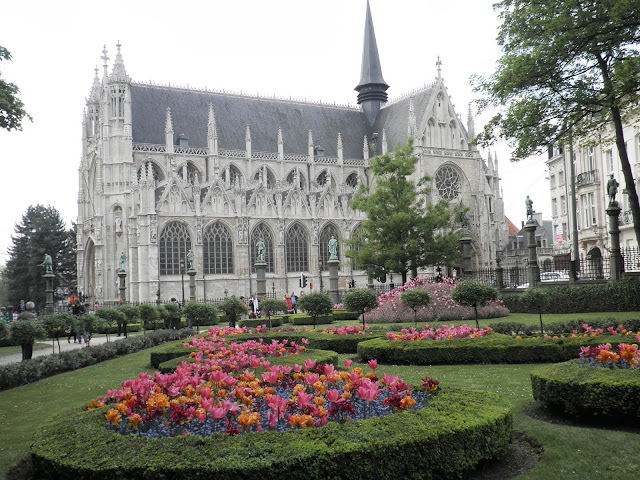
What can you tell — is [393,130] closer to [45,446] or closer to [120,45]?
[120,45]

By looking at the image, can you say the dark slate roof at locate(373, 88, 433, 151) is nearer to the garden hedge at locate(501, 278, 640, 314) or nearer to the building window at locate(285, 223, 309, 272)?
the building window at locate(285, 223, 309, 272)

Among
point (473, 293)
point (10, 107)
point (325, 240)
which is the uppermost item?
point (10, 107)

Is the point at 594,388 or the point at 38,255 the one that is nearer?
the point at 594,388

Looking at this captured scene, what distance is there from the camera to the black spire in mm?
61156

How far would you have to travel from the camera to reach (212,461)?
181 inches

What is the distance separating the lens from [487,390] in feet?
29.0

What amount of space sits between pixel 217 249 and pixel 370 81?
27.4 m

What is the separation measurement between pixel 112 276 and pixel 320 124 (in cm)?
2475

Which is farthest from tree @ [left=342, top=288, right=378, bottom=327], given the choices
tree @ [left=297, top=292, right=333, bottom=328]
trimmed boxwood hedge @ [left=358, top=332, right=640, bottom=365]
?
trimmed boxwood hedge @ [left=358, top=332, right=640, bottom=365]

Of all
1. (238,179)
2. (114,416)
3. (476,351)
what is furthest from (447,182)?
(114,416)

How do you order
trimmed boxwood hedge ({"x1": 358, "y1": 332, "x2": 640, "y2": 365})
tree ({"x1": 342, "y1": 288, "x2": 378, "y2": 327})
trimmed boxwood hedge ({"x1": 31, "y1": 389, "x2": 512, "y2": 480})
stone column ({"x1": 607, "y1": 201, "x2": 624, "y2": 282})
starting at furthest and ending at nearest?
stone column ({"x1": 607, "y1": 201, "x2": 624, "y2": 282})
tree ({"x1": 342, "y1": 288, "x2": 378, "y2": 327})
trimmed boxwood hedge ({"x1": 358, "y1": 332, "x2": 640, "y2": 365})
trimmed boxwood hedge ({"x1": 31, "y1": 389, "x2": 512, "y2": 480})

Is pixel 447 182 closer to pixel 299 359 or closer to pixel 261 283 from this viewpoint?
pixel 261 283

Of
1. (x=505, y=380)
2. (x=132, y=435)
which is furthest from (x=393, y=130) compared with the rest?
(x=132, y=435)

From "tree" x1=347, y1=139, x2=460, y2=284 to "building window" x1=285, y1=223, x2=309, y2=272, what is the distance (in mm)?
14562
